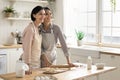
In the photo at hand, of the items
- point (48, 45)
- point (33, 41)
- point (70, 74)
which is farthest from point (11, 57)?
point (70, 74)

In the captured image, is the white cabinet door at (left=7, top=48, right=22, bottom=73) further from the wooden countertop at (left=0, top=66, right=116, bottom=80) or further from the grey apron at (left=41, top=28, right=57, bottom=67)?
the wooden countertop at (left=0, top=66, right=116, bottom=80)

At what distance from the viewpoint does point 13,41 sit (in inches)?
208

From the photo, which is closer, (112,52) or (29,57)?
(29,57)

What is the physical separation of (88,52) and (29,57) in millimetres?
2095

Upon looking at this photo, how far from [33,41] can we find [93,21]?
114 inches

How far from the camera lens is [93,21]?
5348mm

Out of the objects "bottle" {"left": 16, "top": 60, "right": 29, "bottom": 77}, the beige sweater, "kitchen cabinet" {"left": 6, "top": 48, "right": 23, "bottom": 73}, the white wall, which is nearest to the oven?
"kitchen cabinet" {"left": 6, "top": 48, "right": 23, "bottom": 73}

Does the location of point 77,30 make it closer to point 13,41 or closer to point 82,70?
point 13,41

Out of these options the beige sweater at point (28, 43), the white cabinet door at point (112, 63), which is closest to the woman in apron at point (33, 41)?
the beige sweater at point (28, 43)

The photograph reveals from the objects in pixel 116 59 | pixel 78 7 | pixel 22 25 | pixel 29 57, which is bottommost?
pixel 116 59

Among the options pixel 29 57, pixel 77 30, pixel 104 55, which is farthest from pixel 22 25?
pixel 29 57

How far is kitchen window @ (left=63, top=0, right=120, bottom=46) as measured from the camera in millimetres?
4977

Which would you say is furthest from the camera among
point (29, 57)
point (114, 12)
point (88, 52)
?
point (114, 12)

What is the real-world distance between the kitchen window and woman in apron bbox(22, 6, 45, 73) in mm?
2553
